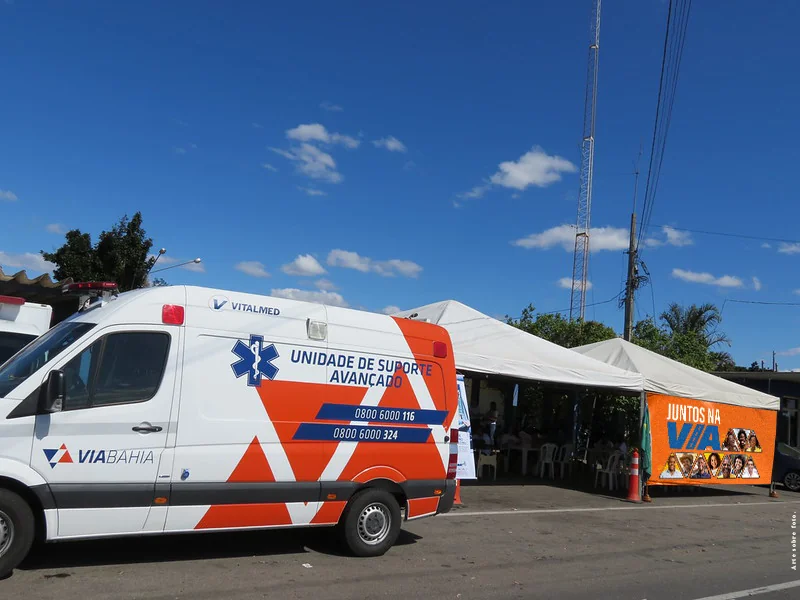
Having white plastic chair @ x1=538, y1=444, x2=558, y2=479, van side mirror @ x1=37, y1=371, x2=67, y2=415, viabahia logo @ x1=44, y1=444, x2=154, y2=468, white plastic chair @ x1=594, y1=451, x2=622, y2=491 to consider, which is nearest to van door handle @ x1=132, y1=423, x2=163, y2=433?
viabahia logo @ x1=44, y1=444, x2=154, y2=468

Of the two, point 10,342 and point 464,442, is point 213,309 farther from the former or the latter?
point 464,442

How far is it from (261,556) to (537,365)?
7.89 meters

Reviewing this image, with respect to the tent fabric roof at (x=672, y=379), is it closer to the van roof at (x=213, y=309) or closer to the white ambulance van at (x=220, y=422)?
the white ambulance van at (x=220, y=422)

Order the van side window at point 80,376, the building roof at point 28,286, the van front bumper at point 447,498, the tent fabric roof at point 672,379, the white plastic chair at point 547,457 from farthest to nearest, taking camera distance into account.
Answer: the white plastic chair at point 547,457 < the tent fabric roof at point 672,379 < the building roof at point 28,286 < the van front bumper at point 447,498 < the van side window at point 80,376

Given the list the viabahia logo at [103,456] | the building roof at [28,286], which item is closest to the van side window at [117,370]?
the viabahia logo at [103,456]

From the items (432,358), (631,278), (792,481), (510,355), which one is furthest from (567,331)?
(432,358)

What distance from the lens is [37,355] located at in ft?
20.0

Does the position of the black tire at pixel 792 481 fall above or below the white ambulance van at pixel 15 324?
below

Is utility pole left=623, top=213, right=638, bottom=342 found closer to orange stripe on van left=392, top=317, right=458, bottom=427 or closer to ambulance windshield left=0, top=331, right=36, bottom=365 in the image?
orange stripe on van left=392, top=317, right=458, bottom=427

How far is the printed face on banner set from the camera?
1565cm

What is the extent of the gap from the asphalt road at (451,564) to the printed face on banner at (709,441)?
3.90 metres

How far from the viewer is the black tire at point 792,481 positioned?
21744 millimetres

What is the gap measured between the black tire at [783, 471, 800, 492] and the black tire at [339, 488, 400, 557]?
758 inches

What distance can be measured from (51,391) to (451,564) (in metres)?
4.56
